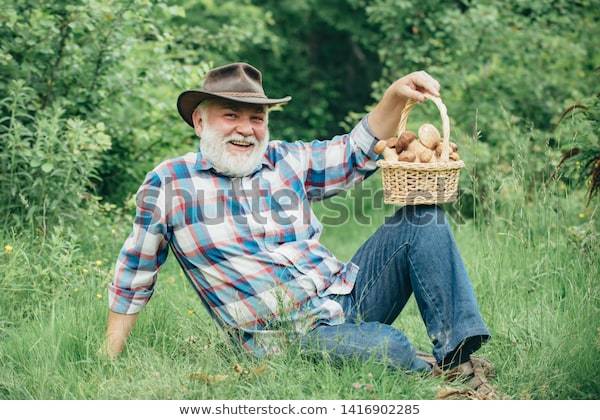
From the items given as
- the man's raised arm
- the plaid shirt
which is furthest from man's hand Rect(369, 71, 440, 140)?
the man's raised arm

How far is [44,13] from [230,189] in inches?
103

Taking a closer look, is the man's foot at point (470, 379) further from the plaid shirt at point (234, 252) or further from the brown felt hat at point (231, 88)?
the brown felt hat at point (231, 88)

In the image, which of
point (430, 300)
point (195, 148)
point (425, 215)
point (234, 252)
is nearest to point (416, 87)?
point (425, 215)

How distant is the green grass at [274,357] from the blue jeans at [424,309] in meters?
0.08

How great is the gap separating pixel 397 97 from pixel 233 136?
706 mm

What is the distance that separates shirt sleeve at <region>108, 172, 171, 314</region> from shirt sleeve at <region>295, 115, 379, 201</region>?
26.5 inches

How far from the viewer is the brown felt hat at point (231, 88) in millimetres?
3188

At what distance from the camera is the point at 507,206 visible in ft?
18.6

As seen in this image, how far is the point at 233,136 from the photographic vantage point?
3244 millimetres

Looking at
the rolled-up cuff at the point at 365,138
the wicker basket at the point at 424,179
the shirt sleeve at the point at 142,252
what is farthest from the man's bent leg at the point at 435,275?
the shirt sleeve at the point at 142,252

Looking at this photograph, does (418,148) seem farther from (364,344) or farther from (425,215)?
(364,344)

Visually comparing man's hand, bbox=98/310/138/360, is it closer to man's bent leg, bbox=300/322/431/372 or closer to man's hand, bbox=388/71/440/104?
man's bent leg, bbox=300/322/431/372
